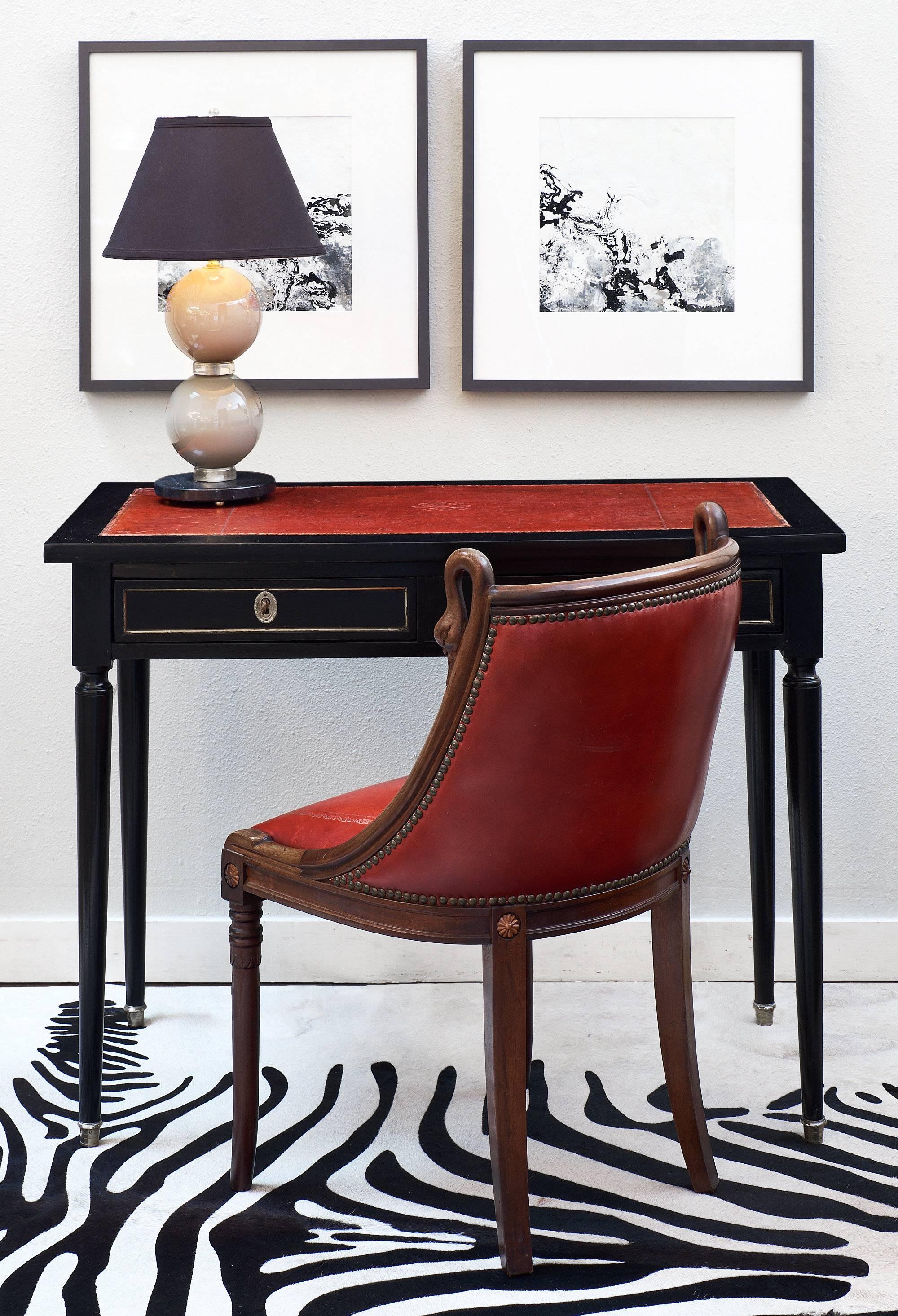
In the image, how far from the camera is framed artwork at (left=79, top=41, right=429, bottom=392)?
2402 millimetres

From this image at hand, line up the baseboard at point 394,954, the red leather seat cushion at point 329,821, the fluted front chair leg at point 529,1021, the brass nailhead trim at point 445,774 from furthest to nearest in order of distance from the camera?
the baseboard at point 394,954
the fluted front chair leg at point 529,1021
the red leather seat cushion at point 329,821
the brass nailhead trim at point 445,774

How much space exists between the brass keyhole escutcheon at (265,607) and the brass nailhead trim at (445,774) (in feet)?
1.30

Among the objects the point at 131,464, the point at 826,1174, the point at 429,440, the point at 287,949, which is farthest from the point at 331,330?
the point at 826,1174

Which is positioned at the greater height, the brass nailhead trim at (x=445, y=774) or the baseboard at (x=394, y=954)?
the brass nailhead trim at (x=445, y=774)

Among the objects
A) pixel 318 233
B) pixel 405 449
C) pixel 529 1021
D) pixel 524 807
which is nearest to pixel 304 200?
pixel 318 233

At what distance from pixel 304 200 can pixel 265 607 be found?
0.91m

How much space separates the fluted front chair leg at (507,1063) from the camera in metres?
1.69

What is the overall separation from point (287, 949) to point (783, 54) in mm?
1871

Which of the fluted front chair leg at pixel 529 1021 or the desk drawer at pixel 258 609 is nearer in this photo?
the desk drawer at pixel 258 609

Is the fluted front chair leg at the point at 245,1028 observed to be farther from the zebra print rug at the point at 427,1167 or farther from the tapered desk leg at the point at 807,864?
the tapered desk leg at the point at 807,864

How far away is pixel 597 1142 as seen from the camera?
207 centimetres

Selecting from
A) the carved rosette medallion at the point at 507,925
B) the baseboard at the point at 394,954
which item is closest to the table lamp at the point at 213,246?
the carved rosette medallion at the point at 507,925

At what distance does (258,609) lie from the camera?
1.93 metres

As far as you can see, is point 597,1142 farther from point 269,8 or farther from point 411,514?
point 269,8
